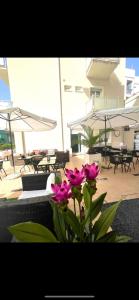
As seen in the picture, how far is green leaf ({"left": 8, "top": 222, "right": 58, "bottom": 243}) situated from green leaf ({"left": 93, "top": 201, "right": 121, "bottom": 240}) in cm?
33

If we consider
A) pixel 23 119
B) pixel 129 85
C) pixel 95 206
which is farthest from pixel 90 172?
pixel 129 85

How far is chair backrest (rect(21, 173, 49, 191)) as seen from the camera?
13.4 ft

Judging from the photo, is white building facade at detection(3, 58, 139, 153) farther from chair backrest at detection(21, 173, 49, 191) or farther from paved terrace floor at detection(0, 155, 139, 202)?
chair backrest at detection(21, 173, 49, 191)

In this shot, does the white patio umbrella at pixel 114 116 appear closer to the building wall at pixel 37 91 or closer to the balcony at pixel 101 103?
the balcony at pixel 101 103

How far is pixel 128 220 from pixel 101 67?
1221 centimetres

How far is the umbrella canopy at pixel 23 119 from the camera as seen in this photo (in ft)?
17.8

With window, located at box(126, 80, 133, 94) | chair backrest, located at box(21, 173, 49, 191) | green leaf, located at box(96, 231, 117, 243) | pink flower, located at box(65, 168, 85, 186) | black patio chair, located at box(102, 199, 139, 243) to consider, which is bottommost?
black patio chair, located at box(102, 199, 139, 243)

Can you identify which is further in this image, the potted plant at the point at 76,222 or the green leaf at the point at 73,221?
the green leaf at the point at 73,221

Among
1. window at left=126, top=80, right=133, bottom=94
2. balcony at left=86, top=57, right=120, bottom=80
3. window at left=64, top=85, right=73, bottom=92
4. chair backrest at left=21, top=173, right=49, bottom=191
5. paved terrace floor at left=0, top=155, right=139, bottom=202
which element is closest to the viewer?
chair backrest at left=21, top=173, right=49, bottom=191

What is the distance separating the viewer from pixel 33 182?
411cm

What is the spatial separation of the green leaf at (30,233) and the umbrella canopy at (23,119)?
4.60 metres

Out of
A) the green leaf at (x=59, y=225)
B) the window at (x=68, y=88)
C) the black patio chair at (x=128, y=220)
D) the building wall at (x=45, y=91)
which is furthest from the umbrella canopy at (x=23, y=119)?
the window at (x=68, y=88)

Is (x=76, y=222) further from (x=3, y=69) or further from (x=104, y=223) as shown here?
(x=3, y=69)

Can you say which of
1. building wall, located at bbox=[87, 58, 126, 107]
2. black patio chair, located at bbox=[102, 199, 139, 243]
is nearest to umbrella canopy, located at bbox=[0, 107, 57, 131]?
black patio chair, located at bbox=[102, 199, 139, 243]
